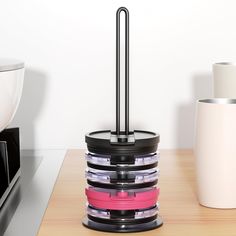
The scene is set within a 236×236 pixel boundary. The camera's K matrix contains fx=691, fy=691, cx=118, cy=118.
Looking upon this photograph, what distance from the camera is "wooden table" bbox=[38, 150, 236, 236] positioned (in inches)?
31.0

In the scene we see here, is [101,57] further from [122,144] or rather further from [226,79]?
[122,144]

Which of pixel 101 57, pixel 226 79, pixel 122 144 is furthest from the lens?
pixel 101 57

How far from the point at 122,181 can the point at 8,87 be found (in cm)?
19

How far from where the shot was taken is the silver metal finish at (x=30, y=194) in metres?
0.81

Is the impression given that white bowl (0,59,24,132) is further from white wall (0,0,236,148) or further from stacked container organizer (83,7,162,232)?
white wall (0,0,236,148)

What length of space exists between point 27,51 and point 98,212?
22.7 inches

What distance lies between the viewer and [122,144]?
769 millimetres

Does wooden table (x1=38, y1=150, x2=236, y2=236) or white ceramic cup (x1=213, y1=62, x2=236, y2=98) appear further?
white ceramic cup (x1=213, y1=62, x2=236, y2=98)

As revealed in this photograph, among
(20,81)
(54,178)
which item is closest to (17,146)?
(54,178)

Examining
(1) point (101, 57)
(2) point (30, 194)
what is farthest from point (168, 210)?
(1) point (101, 57)

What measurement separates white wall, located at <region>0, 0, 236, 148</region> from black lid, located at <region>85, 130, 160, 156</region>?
53cm

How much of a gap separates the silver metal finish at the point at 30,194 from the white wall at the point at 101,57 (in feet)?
0.26

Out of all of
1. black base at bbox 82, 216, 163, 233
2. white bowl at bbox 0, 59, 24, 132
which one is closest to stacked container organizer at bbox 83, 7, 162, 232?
black base at bbox 82, 216, 163, 233

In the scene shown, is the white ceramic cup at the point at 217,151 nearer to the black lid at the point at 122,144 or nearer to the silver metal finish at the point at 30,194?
the black lid at the point at 122,144
